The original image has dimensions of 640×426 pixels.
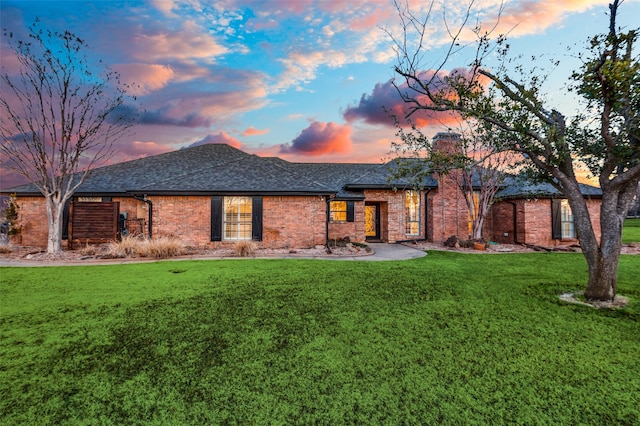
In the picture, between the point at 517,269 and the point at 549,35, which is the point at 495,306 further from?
the point at 549,35

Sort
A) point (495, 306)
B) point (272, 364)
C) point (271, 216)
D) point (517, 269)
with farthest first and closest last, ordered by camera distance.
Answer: point (271, 216) → point (517, 269) → point (495, 306) → point (272, 364)

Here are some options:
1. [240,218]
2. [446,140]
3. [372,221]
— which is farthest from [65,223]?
[446,140]

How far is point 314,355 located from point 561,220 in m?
16.8

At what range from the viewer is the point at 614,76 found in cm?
445

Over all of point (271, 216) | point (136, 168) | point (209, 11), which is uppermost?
point (209, 11)

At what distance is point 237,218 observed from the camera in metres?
13.2

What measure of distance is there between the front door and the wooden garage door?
12.8 meters

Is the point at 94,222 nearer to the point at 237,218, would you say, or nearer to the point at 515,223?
the point at 237,218

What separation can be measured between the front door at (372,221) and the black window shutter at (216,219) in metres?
8.34

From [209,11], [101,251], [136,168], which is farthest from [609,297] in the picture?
[136,168]

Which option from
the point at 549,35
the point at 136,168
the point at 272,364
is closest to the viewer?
the point at 272,364

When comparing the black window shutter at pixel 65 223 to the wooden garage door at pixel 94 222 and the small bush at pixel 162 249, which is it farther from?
the small bush at pixel 162 249

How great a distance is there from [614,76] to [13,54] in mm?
19352

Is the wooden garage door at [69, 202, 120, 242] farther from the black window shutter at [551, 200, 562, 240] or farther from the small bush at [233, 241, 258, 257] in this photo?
the black window shutter at [551, 200, 562, 240]
